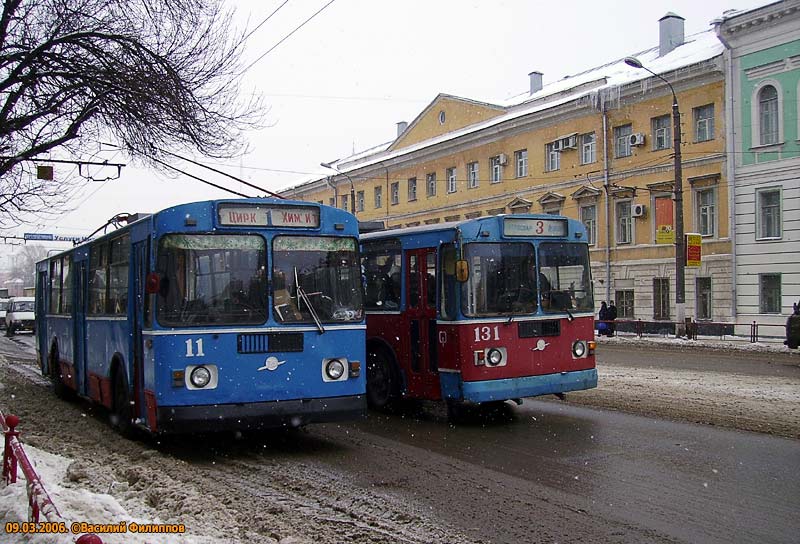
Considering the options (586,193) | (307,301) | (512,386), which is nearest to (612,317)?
(586,193)

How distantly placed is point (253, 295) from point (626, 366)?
12.4m

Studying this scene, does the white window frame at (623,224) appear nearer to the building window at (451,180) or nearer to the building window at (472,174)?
the building window at (472,174)

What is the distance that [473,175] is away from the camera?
48.2 metres

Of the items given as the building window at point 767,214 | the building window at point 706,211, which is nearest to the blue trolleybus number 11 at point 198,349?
the building window at point 767,214

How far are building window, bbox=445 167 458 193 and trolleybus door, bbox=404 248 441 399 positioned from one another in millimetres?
38337

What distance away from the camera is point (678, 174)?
29375mm

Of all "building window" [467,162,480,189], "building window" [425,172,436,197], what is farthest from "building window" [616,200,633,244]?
"building window" [425,172,436,197]

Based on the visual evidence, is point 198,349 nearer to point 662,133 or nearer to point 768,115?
point 768,115

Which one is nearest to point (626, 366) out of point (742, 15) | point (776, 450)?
point (776, 450)

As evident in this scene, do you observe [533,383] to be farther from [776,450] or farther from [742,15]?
[742,15]

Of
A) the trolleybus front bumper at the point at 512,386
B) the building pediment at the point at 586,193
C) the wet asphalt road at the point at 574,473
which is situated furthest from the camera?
the building pediment at the point at 586,193

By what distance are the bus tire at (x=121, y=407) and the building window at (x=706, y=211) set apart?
28733 millimetres

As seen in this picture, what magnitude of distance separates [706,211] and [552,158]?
982 cm

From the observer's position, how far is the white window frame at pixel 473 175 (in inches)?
1881
